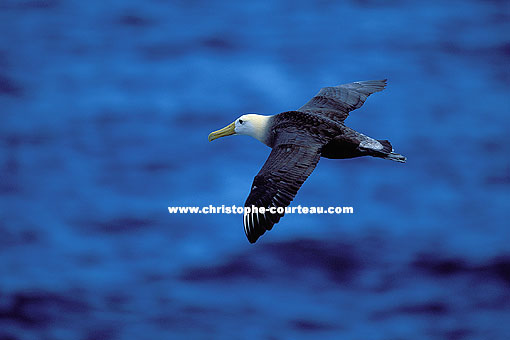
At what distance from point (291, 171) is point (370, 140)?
1.64 metres

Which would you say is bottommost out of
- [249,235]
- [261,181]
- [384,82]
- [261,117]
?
[249,235]

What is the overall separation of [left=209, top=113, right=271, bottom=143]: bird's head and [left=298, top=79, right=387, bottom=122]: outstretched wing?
67cm

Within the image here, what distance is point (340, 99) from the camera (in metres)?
14.4

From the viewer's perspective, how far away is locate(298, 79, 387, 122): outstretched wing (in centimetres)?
1391

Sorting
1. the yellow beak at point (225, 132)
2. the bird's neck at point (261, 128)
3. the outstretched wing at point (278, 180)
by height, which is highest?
the yellow beak at point (225, 132)

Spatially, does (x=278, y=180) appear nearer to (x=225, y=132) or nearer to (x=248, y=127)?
(x=248, y=127)

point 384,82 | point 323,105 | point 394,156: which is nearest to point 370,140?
point 394,156

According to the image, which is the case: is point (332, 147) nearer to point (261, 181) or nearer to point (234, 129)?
point (261, 181)

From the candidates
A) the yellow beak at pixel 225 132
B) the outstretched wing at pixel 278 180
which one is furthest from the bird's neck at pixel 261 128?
the outstretched wing at pixel 278 180

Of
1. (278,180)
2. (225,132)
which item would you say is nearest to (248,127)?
(225,132)

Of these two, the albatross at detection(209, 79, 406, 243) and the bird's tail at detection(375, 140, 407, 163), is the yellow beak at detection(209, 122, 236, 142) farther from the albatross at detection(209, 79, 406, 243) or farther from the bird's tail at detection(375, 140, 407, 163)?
the bird's tail at detection(375, 140, 407, 163)

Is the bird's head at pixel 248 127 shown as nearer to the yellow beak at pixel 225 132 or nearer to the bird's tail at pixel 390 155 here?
the yellow beak at pixel 225 132

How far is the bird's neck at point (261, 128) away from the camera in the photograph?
13779 millimetres

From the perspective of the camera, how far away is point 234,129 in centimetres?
1484
